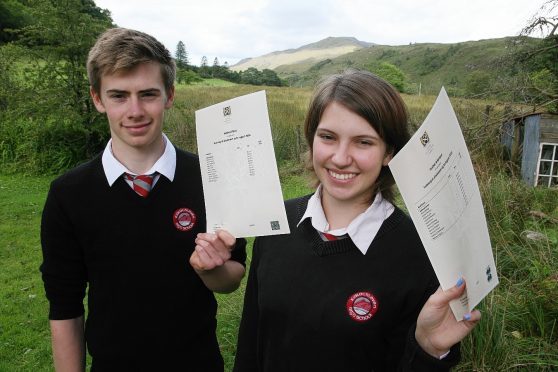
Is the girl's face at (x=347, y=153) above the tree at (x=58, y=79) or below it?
below

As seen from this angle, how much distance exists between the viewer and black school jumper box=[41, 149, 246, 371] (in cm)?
172

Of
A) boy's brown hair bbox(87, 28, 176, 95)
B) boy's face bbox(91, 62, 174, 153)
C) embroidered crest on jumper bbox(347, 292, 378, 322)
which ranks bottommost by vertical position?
embroidered crest on jumper bbox(347, 292, 378, 322)

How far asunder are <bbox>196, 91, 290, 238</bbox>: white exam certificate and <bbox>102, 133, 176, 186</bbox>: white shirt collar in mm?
328

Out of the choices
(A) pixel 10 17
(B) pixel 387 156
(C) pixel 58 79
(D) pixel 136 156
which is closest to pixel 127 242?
(D) pixel 136 156

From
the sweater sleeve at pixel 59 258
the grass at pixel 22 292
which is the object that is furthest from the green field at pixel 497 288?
the sweater sleeve at pixel 59 258

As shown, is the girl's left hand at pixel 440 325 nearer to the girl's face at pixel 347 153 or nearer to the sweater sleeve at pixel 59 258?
the girl's face at pixel 347 153

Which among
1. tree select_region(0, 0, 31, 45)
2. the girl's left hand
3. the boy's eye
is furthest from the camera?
tree select_region(0, 0, 31, 45)

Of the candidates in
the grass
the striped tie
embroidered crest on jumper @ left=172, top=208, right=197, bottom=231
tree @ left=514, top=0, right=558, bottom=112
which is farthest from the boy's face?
tree @ left=514, top=0, right=558, bottom=112

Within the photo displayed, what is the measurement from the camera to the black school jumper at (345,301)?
4.43 ft

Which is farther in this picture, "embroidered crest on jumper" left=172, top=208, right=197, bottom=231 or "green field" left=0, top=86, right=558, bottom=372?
"green field" left=0, top=86, right=558, bottom=372

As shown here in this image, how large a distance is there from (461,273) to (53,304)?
1517mm

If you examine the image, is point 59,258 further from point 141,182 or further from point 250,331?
point 250,331

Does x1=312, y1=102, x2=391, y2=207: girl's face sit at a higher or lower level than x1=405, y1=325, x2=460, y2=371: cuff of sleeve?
higher

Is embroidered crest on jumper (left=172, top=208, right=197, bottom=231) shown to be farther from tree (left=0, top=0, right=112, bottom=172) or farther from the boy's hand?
tree (left=0, top=0, right=112, bottom=172)
